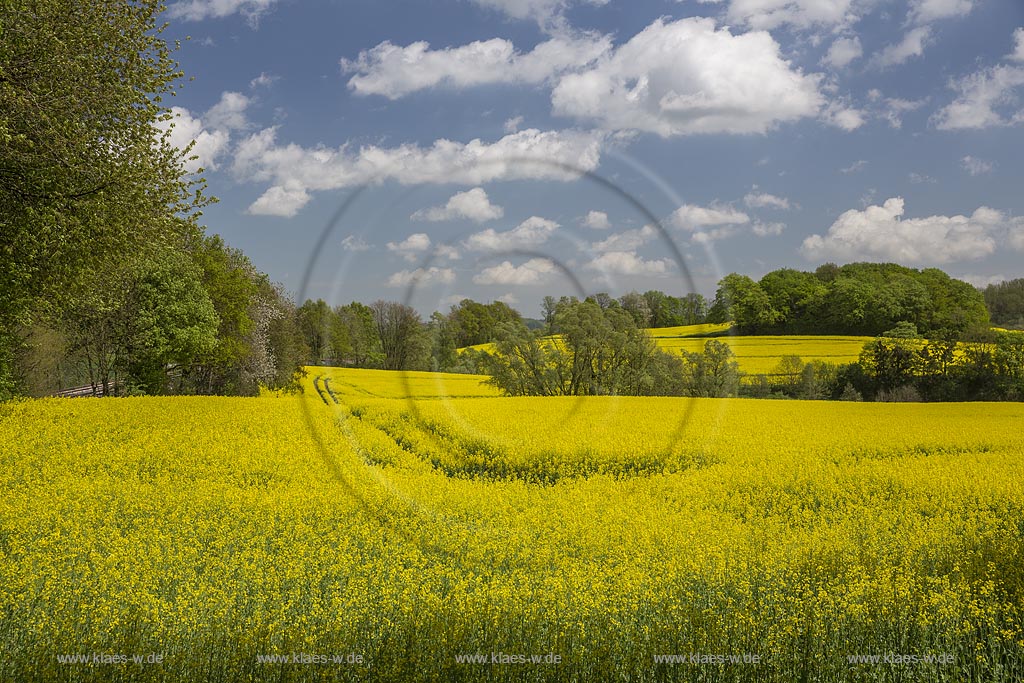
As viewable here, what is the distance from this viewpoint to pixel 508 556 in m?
9.73

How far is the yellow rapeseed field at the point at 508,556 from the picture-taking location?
7055mm

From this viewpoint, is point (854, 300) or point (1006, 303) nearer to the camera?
point (854, 300)

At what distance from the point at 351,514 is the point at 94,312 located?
3162 centimetres

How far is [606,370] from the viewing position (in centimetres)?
3183

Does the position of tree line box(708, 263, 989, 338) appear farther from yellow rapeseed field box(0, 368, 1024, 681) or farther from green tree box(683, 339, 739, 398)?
yellow rapeseed field box(0, 368, 1024, 681)

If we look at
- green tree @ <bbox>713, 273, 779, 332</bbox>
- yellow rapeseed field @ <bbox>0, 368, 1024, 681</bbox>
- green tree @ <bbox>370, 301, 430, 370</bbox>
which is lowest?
yellow rapeseed field @ <bbox>0, 368, 1024, 681</bbox>

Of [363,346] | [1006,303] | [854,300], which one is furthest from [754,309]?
[363,346]

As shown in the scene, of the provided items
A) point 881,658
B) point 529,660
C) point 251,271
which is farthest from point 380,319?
point 251,271

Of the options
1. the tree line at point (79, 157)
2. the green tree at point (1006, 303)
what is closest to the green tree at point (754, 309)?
the green tree at point (1006, 303)

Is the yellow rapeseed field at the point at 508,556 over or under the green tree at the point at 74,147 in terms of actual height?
under

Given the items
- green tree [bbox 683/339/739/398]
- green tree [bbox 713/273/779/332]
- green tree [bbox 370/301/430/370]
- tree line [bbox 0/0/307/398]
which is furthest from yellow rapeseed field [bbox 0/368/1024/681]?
green tree [bbox 713/273/779/332]

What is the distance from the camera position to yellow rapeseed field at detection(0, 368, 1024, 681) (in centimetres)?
705

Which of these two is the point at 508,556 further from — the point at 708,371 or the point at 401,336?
the point at 708,371

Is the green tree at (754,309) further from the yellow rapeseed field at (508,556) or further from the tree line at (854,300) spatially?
the yellow rapeseed field at (508,556)
